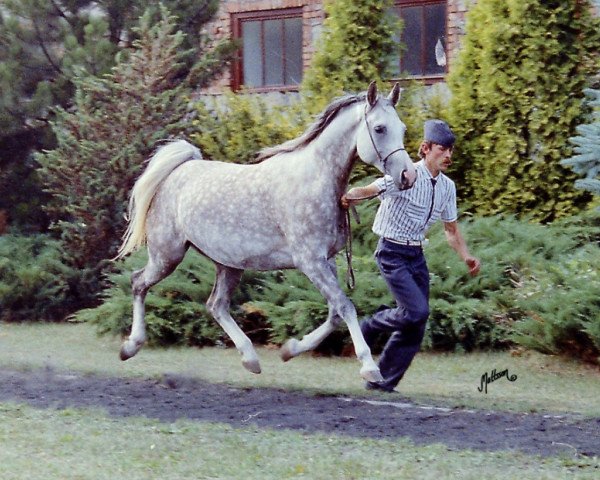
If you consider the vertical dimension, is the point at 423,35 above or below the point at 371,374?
above

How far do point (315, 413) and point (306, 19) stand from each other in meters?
11.6

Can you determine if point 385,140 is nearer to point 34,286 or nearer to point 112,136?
point 112,136

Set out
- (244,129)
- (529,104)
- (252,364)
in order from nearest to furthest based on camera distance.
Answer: (252,364), (529,104), (244,129)

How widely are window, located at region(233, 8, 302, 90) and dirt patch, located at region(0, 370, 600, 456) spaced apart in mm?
10553

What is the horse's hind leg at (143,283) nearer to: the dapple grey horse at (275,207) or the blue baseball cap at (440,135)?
the dapple grey horse at (275,207)

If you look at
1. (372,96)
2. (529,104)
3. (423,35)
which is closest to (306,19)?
(423,35)

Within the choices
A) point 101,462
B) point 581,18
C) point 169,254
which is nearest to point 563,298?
point 169,254

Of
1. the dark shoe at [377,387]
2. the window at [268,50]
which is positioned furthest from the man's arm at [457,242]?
the window at [268,50]

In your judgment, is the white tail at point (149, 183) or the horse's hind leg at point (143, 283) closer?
the horse's hind leg at point (143, 283)

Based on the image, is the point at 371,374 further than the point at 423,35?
No

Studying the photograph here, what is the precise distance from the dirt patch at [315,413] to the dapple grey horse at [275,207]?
0.37 m

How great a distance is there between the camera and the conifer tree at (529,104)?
1243 centimetres

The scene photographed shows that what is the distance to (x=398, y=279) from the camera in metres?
8.14

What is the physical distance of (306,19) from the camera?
18.5 m
